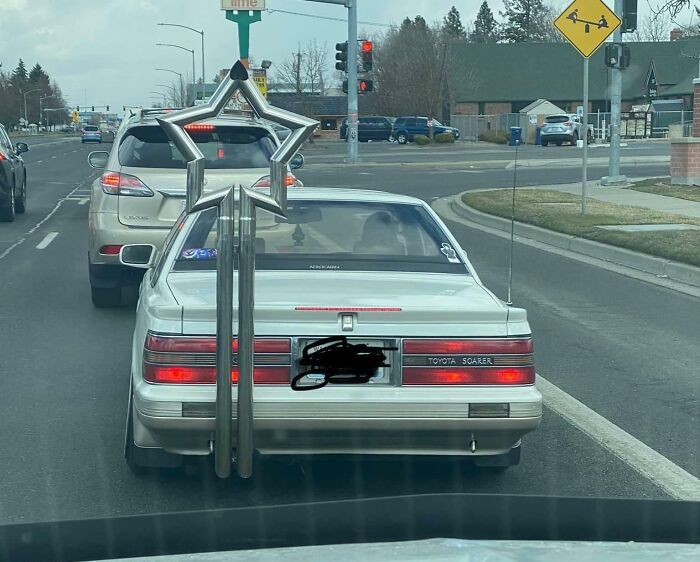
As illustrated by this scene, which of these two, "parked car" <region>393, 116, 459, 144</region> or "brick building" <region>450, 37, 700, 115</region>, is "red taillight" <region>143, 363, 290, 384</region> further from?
"brick building" <region>450, 37, 700, 115</region>

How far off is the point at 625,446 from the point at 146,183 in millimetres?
5579

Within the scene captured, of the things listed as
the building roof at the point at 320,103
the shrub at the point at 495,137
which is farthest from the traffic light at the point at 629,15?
the building roof at the point at 320,103

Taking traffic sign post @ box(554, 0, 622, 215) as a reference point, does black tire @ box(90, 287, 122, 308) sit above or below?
below

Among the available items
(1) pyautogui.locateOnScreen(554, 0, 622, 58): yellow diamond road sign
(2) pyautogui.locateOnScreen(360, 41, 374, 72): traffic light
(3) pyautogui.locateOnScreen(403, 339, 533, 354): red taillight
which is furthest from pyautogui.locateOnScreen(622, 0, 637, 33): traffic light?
(3) pyautogui.locateOnScreen(403, 339, 533, 354): red taillight

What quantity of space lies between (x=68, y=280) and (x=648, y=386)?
708 cm

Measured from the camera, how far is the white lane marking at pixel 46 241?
15648mm

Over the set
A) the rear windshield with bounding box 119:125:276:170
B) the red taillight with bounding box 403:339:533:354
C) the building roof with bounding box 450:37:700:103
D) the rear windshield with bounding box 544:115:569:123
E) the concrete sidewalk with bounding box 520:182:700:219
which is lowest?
the concrete sidewalk with bounding box 520:182:700:219

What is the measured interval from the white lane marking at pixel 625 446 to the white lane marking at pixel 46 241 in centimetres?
997

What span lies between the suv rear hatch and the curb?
16.5 ft

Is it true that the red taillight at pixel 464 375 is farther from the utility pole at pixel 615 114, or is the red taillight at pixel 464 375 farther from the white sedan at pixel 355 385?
the utility pole at pixel 615 114

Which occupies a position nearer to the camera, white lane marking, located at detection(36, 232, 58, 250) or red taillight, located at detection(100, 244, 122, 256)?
red taillight, located at detection(100, 244, 122, 256)

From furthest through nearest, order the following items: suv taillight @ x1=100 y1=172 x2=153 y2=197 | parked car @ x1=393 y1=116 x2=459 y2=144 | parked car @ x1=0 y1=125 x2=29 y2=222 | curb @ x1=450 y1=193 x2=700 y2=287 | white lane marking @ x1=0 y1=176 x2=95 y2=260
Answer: parked car @ x1=393 y1=116 x2=459 y2=144, parked car @ x1=0 y1=125 x2=29 y2=222, white lane marking @ x1=0 y1=176 x2=95 y2=260, curb @ x1=450 y1=193 x2=700 y2=287, suv taillight @ x1=100 y1=172 x2=153 y2=197

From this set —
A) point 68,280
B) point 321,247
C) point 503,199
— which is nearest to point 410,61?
point 503,199

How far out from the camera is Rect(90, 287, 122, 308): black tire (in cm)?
1038
